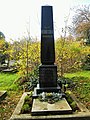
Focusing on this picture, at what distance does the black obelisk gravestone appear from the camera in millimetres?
7598

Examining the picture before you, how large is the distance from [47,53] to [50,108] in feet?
8.67

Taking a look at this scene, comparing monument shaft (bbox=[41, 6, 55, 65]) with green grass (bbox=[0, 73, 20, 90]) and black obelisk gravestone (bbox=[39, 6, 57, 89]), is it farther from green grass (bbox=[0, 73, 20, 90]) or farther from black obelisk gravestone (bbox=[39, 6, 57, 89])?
green grass (bbox=[0, 73, 20, 90])

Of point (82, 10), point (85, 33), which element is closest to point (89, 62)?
point (85, 33)

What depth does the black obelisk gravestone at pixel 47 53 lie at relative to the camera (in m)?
7.60

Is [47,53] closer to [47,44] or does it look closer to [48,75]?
[47,44]

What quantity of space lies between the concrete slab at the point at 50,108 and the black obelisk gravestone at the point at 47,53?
146 cm

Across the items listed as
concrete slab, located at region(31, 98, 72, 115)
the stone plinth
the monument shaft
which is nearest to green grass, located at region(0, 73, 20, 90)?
the stone plinth

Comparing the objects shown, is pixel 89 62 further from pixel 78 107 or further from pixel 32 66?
pixel 78 107

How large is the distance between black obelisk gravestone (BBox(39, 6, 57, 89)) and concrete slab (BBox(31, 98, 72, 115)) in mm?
1460

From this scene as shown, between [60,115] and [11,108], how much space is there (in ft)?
7.70

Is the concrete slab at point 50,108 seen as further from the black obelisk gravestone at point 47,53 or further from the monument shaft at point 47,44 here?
the monument shaft at point 47,44

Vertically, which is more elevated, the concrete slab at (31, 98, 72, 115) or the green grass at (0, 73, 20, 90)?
the concrete slab at (31, 98, 72, 115)

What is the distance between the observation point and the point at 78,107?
620 centimetres

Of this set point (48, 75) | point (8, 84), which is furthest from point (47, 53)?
point (8, 84)
